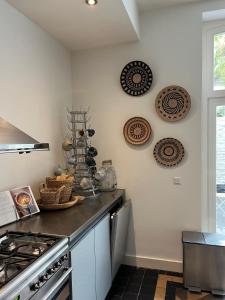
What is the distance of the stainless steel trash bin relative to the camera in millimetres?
2270

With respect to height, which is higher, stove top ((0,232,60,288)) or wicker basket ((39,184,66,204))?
wicker basket ((39,184,66,204))

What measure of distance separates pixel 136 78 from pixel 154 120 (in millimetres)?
501

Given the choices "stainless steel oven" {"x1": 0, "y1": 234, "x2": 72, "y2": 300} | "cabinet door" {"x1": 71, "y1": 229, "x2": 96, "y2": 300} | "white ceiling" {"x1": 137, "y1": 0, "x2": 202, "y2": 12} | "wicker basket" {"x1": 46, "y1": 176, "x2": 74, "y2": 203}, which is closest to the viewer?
"stainless steel oven" {"x1": 0, "y1": 234, "x2": 72, "y2": 300}

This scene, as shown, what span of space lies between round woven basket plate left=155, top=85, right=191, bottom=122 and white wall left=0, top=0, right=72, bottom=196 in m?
1.08

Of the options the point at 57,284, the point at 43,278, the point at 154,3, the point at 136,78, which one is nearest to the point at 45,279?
the point at 43,278

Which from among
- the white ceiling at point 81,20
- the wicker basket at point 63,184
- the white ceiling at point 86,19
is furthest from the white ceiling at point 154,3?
the wicker basket at point 63,184

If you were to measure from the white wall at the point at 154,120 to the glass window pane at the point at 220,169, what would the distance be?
0.31 metres

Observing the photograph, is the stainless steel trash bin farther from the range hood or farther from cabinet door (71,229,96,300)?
the range hood

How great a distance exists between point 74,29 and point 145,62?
0.82 meters

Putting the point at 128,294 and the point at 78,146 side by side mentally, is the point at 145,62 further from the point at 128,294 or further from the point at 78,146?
the point at 128,294

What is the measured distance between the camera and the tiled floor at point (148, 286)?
225 cm

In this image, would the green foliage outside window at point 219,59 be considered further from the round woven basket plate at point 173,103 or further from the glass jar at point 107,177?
the glass jar at point 107,177

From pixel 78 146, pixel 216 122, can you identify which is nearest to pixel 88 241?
pixel 78 146

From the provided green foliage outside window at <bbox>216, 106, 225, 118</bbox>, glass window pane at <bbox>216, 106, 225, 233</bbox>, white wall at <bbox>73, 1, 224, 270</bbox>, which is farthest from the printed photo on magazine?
green foliage outside window at <bbox>216, 106, 225, 118</bbox>
